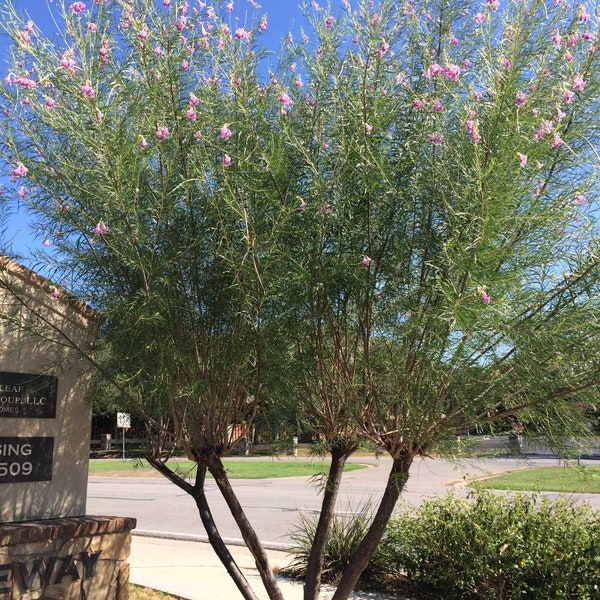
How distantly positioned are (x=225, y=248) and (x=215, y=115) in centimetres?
86

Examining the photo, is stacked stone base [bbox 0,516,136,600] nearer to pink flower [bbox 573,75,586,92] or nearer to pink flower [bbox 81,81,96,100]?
pink flower [bbox 81,81,96,100]

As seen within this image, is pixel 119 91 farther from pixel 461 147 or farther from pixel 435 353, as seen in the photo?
pixel 435 353

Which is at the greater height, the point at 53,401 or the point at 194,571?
the point at 53,401

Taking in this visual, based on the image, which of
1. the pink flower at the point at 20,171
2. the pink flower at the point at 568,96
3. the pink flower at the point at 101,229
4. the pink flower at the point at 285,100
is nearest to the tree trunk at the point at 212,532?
the pink flower at the point at 101,229

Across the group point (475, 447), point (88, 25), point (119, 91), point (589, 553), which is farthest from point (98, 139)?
point (589, 553)

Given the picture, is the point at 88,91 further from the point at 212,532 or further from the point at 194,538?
the point at 194,538

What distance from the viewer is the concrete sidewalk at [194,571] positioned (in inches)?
319

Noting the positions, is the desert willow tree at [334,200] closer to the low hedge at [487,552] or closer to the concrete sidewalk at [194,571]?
the low hedge at [487,552]

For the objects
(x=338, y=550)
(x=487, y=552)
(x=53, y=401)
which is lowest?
(x=338, y=550)

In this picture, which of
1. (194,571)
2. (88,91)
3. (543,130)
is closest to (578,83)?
(543,130)

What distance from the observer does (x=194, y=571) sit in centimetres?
943

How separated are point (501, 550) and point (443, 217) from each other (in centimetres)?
386

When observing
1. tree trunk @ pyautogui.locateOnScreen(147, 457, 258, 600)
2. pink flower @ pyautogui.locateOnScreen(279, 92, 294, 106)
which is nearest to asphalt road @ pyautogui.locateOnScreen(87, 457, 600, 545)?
tree trunk @ pyautogui.locateOnScreen(147, 457, 258, 600)

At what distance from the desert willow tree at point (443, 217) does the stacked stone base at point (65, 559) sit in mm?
2471
